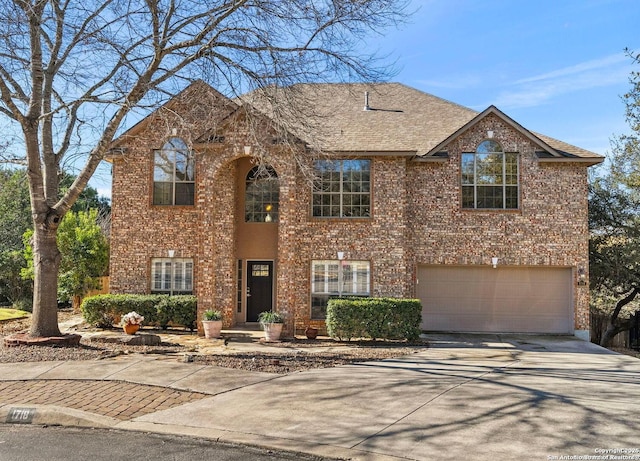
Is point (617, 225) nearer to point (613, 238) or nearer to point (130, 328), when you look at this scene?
point (613, 238)

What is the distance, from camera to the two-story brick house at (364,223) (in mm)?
16734

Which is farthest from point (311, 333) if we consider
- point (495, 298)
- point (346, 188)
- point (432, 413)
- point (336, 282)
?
point (432, 413)

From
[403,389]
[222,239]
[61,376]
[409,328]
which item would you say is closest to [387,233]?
[409,328]

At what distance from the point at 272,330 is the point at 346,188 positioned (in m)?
5.13

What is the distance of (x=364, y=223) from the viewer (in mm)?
17031

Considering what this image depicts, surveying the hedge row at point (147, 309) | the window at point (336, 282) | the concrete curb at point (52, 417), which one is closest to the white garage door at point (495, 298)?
the window at point (336, 282)

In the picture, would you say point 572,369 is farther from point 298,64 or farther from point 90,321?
point 90,321

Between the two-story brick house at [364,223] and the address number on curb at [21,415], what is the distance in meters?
9.07

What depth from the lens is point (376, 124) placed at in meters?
19.0

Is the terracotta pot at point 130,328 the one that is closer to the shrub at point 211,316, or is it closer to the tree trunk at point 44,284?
the shrub at point 211,316

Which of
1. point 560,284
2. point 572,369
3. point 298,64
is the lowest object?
point 572,369

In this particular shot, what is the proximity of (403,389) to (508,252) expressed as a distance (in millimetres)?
9877

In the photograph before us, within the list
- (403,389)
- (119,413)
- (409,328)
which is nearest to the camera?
(119,413)

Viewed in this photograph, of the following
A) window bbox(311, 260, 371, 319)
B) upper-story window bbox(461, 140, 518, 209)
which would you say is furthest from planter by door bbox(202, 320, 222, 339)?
upper-story window bbox(461, 140, 518, 209)
